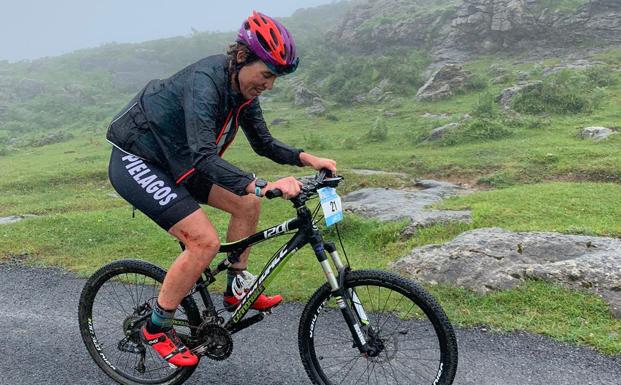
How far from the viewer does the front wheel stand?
3.77 meters

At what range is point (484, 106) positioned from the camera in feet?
72.6

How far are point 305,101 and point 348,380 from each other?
35289 mm

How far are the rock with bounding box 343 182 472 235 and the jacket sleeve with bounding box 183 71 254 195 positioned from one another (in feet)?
17.3

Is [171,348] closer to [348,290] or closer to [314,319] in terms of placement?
[314,319]

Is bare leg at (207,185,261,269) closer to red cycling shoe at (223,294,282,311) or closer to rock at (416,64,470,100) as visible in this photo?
red cycling shoe at (223,294,282,311)

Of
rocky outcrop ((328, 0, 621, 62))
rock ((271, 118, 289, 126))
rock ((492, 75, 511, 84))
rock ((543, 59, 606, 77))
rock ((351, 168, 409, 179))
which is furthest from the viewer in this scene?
rocky outcrop ((328, 0, 621, 62))

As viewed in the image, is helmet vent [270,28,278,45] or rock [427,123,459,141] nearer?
helmet vent [270,28,278,45]

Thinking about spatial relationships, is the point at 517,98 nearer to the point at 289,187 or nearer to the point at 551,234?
the point at 551,234

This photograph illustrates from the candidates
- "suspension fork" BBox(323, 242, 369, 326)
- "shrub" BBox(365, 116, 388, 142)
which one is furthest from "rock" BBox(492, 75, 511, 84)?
"suspension fork" BBox(323, 242, 369, 326)

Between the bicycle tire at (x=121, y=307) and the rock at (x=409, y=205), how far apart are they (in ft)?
16.0

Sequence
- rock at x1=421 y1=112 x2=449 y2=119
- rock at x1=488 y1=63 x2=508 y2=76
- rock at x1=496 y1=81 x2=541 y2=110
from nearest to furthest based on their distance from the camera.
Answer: rock at x1=496 y1=81 x2=541 y2=110 → rock at x1=421 y1=112 x2=449 y2=119 → rock at x1=488 y1=63 x2=508 y2=76

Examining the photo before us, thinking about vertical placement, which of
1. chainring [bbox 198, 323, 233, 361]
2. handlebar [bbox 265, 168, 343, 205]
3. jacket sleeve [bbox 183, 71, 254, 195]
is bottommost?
chainring [bbox 198, 323, 233, 361]

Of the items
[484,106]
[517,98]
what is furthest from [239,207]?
[517,98]

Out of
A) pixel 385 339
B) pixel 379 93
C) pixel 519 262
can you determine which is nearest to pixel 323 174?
pixel 385 339
